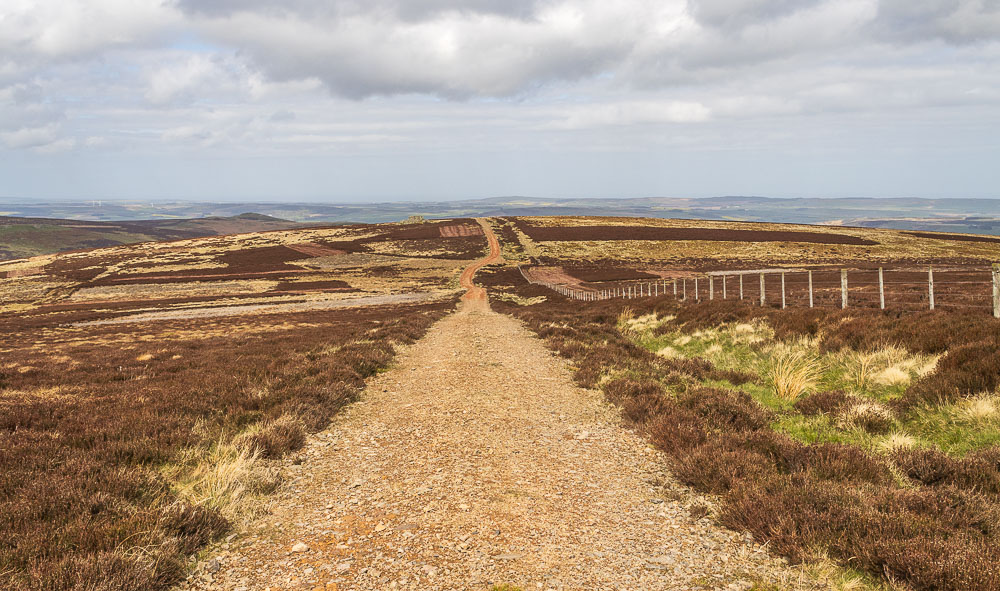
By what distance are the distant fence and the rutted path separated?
9.61 meters

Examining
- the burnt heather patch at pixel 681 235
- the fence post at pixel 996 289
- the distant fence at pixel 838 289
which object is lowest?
the distant fence at pixel 838 289

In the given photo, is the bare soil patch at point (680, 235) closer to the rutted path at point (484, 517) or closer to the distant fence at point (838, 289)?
the distant fence at point (838, 289)

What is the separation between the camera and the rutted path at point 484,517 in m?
4.39

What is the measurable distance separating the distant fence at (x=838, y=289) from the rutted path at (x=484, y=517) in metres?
9.61

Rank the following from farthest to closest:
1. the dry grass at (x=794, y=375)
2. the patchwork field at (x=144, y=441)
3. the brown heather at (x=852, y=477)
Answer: the dry grass at (x=794, y=375), the patchwork field at (x=144, y=441), the brown heather at (x=852, y=477)

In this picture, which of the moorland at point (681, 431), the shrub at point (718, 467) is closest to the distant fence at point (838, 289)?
the moorland at point (681, 431)

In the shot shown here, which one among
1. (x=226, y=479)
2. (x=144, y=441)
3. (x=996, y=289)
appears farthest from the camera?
(x=996, y=289)

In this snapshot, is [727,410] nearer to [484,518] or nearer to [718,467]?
[718,467]

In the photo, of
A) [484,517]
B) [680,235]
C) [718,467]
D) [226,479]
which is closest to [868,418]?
[718,467]

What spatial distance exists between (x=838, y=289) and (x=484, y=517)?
1610 inches

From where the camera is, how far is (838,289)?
38.4 meters

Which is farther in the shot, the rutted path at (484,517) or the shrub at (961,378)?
the shrub at (961,378)

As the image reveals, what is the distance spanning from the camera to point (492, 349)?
17.8m

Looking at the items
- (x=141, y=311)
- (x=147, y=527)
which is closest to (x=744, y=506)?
(x=147, y=527)
